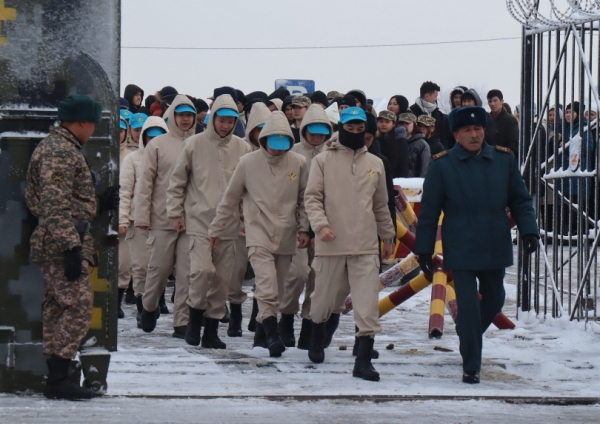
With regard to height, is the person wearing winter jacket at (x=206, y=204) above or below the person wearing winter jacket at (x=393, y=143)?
below

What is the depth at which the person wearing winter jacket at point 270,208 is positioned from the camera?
32.6 feet

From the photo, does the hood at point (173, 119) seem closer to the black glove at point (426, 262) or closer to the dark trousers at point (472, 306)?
the black glove at point (426, 262)

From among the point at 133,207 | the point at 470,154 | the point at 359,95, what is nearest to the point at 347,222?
the point at 470,154

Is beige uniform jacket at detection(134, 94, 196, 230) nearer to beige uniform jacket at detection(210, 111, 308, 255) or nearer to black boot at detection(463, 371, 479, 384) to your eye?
beige uniform jacket at detection(210, 111, 308, 255)

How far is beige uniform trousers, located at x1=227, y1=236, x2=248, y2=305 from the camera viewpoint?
36.9ft

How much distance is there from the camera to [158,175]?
1161 cm

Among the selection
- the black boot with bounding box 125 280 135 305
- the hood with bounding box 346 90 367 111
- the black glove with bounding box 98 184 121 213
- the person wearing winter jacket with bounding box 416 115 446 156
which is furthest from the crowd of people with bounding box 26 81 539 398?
the person wearing winter jacket with bounding box 416 115 446 156

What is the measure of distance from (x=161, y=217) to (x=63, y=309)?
378cm

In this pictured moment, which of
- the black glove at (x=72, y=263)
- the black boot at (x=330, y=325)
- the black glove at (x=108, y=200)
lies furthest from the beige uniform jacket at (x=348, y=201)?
the black glove at (x=72, y=263)

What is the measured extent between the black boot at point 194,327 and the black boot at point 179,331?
39 cm

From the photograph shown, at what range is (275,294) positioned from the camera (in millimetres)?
9953

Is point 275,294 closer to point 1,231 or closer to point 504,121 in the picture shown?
point 1,231

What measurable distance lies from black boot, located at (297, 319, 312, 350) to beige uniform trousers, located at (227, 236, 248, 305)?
95 centimetres

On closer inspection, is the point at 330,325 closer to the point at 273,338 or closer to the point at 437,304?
the point at 273,338
